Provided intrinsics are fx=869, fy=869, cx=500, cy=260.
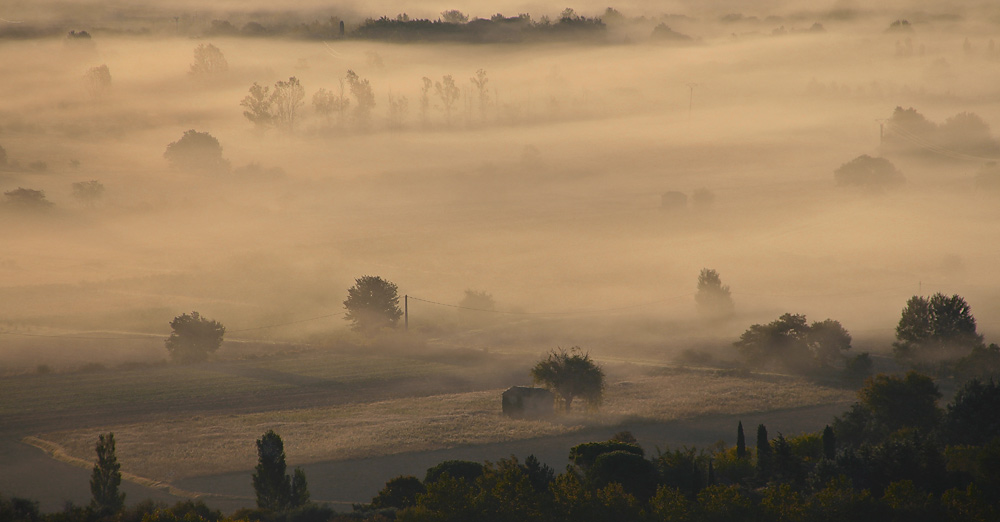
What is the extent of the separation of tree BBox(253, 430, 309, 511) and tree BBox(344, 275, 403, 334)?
8386cm

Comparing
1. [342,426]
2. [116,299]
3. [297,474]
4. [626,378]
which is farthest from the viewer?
[116,299]

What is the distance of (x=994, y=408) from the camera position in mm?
62438

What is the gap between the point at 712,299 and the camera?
5797 inches

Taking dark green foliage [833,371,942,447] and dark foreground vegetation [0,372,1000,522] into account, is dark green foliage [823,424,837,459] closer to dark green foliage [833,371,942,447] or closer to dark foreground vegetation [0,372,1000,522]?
dark foreground vegetation [0,372,1000,522]

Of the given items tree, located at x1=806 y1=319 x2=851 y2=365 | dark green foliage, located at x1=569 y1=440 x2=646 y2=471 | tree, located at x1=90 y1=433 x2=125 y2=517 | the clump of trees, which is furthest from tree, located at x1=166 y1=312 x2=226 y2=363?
tree, located at x1=806 y1=319 x2=851 y2=365

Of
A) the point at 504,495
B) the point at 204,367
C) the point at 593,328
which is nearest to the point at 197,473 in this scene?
the point at 504,495

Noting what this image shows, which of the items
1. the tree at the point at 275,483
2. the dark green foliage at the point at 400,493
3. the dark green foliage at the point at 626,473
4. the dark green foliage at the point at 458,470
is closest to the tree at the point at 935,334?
the dark green foliage at the point at 626,473

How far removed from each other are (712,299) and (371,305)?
57188mm

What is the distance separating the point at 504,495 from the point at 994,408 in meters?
37.8

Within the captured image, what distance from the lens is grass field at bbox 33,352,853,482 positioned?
69812 mm

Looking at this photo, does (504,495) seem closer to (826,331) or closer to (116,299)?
(826,331)

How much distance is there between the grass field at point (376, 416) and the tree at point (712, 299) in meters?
39.2

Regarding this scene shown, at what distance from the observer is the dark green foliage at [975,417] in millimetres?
62062

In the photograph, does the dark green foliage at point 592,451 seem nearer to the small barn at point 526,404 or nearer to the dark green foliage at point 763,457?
the dark green foliage at point 763,457
